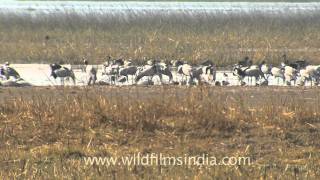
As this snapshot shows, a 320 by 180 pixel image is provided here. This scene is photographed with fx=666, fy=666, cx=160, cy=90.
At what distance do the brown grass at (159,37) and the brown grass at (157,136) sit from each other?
16951 mm

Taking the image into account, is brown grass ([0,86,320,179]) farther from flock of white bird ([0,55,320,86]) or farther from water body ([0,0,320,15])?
water body ([0,0,320,15])

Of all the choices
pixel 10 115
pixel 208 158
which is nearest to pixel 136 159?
pixel 208 158

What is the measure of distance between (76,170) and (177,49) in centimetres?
2506

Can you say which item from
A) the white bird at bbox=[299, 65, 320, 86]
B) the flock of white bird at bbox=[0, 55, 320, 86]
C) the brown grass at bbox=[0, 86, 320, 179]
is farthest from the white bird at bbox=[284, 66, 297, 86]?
the brown grass at bbox=[0, 86, 320, 179]

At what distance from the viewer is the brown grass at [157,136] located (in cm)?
1175

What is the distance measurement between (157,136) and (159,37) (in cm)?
2632

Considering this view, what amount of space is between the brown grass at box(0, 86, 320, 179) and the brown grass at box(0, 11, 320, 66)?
1695 cm

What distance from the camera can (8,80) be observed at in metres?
25.7

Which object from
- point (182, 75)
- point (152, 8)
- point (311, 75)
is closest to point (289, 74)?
point (311, 75)

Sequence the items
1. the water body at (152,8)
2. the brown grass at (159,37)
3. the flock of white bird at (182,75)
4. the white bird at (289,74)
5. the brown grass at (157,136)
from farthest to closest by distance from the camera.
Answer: the water body at (152,8) → the brown grass at (159,37) → the white bird at (289,74) → the flock of white bird at (182,75) → the brown grass at (157,136)

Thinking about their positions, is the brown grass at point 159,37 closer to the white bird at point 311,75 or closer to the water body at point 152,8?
the water body at point 152,8

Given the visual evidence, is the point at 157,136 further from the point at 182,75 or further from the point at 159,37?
the point at 159,37

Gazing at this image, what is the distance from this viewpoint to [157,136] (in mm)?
14617

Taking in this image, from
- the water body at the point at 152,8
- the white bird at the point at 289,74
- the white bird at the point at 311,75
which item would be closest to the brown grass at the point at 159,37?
the water body at the point at 152,8
